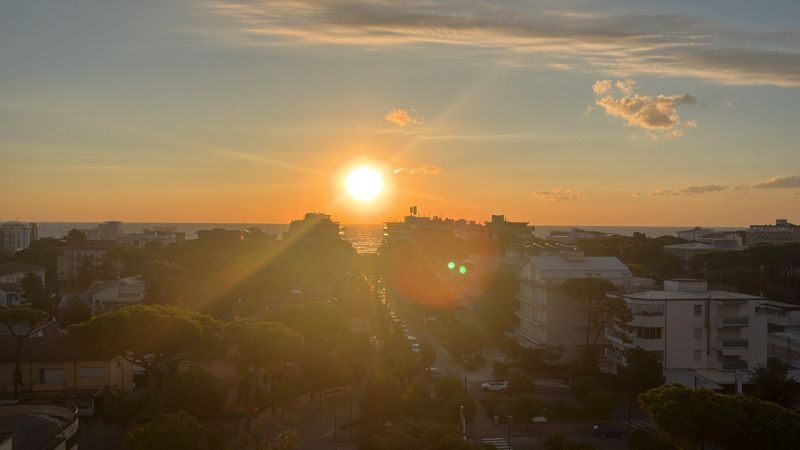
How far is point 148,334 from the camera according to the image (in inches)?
753

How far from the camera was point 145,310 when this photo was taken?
19594mm

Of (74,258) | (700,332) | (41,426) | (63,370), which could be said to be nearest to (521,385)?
(700,332)

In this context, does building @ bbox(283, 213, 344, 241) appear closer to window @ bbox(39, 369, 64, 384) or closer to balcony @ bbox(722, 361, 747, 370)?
window @ bbox(39, 369, 64, 384)

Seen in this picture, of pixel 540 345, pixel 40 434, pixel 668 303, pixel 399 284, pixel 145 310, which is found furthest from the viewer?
pixel 399 284

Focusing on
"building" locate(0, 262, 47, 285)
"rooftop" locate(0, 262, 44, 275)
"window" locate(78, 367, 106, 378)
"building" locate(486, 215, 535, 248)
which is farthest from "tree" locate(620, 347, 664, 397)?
"building" locate(486, 215, 535, 248)

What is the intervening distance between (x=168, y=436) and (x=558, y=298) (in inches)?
860

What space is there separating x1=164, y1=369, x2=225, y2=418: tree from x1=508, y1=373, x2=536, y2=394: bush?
11058 millimetres

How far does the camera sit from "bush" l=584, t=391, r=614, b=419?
22969 millimetres

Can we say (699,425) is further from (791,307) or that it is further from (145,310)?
(791,307)

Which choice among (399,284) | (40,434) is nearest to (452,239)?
(399,284)

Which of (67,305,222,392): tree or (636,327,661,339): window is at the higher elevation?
(67,305,222,392): tree

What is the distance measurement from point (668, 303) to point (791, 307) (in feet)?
39.2

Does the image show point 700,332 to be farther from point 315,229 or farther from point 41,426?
point 315,229

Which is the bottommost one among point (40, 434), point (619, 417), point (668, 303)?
point (619, 417)
